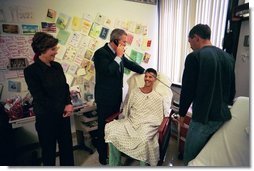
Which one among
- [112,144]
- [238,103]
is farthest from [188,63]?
[112,144]

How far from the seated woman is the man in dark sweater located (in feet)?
0.96

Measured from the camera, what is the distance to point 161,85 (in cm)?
137

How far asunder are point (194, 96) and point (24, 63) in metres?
1.04

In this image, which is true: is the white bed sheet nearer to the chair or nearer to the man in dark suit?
the chair

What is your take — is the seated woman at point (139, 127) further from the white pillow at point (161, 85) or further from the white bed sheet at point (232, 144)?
the white bed sheet at point (232, 144)

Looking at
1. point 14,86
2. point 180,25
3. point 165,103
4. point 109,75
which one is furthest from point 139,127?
point 14,86

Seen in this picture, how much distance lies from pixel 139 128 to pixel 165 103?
0.29 meters

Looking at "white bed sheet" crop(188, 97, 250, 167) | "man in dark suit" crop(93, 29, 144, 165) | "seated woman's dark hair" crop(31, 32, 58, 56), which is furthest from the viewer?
"man in dark suit" crop(93, 29, 144, 165)

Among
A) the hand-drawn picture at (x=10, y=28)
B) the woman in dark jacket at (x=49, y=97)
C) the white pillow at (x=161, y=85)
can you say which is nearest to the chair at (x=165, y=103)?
the white pillow at (x=161, y=85)

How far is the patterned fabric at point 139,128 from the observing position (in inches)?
43.6

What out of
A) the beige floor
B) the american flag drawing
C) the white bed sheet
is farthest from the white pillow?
the american flag drawing

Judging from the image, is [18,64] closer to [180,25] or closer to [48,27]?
[48,27]

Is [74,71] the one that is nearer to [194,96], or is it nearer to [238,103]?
[194,96]

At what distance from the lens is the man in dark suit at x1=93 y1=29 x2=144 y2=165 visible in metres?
1.18
